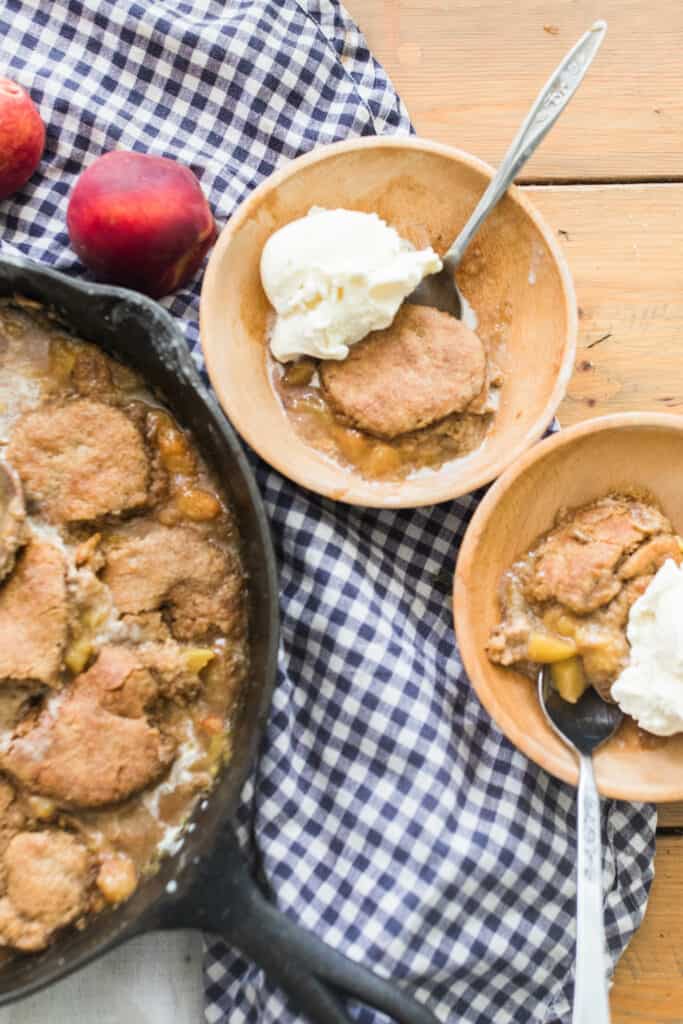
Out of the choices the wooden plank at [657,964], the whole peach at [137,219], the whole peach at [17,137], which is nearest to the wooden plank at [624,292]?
the wooden plank at [657,964]

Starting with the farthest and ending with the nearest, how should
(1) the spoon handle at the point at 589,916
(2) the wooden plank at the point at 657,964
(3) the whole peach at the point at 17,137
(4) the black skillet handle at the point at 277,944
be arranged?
(2) the wooden plank at the point at 657,964
(3) the whole peach at the point at 17,137
(1) the spoon handle at the point at 589,916
(4) the black skillet handle at the point at 277,944

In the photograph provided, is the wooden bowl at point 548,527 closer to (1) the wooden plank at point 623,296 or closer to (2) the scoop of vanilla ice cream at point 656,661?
(2) the scoop of vanilla ice cream at point 656,661

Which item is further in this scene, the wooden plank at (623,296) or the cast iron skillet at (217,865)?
the wooden plank at (623,296)

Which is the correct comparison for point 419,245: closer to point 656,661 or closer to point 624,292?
point 624,292

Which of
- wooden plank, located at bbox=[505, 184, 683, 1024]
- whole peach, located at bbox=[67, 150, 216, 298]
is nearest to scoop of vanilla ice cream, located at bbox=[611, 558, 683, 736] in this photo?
wooden plank, located at bbox=[505, 184, 683, 1024]

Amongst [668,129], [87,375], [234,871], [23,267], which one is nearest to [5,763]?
[234,871]

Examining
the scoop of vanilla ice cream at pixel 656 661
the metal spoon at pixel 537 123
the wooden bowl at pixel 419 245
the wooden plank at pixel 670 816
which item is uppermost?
the metal spoon at pixel 537 123

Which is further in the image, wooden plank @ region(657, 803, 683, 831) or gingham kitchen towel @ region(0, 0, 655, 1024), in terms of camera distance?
wooden plank @ region(657, 803, 683, 831)

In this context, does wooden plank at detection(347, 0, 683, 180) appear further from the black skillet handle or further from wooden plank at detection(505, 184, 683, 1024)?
the black skillet handle
